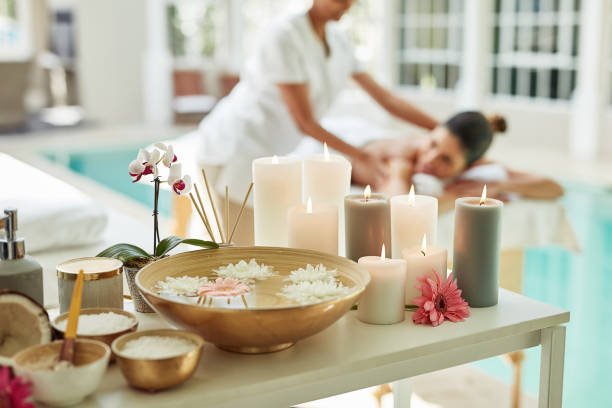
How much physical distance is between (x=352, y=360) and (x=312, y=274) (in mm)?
157

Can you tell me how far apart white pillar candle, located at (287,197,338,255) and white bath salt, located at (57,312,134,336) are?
28cm

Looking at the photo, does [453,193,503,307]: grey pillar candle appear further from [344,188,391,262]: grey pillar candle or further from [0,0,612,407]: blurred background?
[0,0,612,407]: blurred background

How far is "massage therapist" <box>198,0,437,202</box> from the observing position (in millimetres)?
2252

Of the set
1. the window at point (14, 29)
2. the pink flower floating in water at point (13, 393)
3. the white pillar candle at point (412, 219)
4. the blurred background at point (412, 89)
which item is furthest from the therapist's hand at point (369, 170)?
the window at point (14, 29)

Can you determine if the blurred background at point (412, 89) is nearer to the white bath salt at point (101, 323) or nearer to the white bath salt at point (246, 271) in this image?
the white bath salt at point (246, 271)

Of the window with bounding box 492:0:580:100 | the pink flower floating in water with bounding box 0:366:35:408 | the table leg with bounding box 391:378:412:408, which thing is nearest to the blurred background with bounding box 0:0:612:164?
the window with bounding box 492:0:580:100

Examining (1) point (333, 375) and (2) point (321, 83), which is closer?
(1) point (333, 375)

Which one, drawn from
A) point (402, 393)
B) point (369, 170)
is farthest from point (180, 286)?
point (369, 170)

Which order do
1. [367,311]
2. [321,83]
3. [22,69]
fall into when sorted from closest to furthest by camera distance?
1. [367,311]
2. [321,83]
3. [22,69]

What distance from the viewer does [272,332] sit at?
2.73 ft

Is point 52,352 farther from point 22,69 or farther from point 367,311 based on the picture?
point 22,69

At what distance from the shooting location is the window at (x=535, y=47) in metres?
6.57

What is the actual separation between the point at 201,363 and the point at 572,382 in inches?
76.6

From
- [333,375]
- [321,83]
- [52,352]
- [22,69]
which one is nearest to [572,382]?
[321,83]
